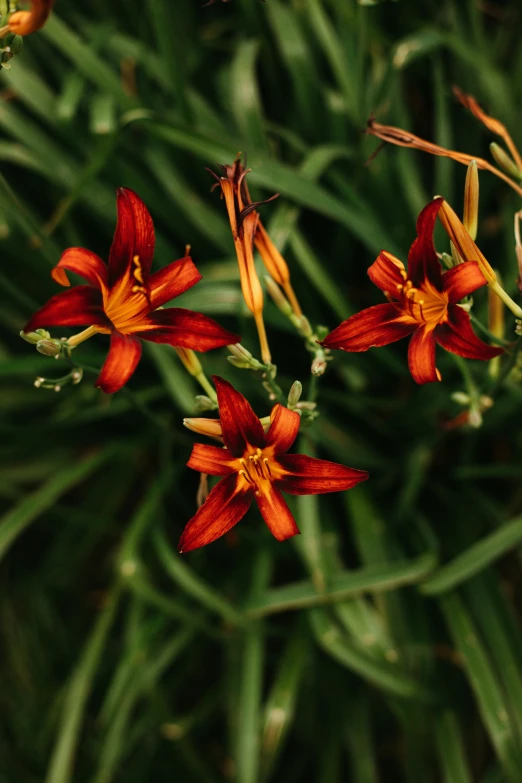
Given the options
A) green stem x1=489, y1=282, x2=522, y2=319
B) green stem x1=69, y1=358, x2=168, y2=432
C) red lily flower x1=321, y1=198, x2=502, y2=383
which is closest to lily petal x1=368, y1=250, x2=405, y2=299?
red lily flower x1=321, y1=198, x2=502, y2=383

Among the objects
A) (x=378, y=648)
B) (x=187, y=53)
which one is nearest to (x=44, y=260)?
(x=187, y=53)

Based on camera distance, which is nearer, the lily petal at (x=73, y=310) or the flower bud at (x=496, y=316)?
the lily petal at (x=73, y=310)

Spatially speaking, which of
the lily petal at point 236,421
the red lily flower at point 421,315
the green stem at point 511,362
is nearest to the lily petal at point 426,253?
the red lily flower at point 421,315

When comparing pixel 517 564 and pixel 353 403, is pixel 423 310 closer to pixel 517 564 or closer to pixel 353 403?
pixel 353 403

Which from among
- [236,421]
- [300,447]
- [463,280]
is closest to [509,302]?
[463,280]

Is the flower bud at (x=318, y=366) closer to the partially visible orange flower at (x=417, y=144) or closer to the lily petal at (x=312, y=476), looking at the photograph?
the lily petal at (x=312, y=476)

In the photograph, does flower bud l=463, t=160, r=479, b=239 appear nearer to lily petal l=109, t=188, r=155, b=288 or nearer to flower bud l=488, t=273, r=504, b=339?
flower bud l=488, t=273, r=504, b=339

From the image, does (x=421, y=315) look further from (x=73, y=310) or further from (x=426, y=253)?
(x=73, y=310)
